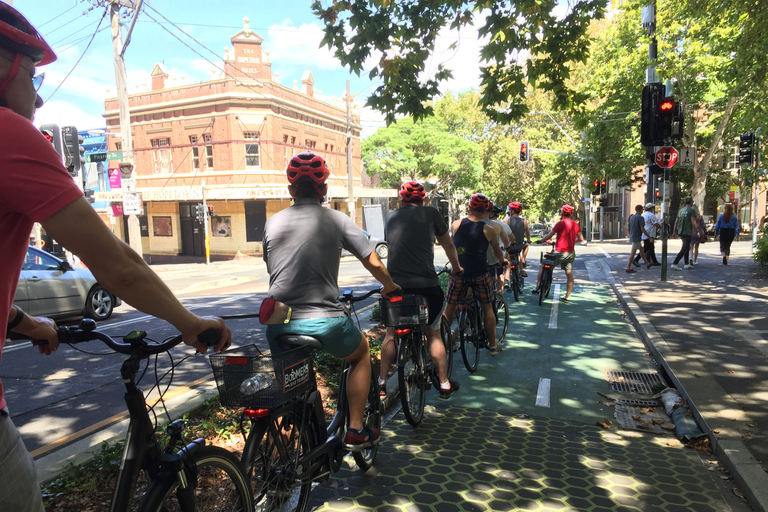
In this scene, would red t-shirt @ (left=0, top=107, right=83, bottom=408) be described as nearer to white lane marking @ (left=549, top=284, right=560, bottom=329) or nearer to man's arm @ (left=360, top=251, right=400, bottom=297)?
man's arm @ (left=360, top=251, right=400, bottom=297)

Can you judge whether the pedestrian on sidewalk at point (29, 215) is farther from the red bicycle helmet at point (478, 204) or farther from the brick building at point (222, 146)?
the brick building at point (222, 146)

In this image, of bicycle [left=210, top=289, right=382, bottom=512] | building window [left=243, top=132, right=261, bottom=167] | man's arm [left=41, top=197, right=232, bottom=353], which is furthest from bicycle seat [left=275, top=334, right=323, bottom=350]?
building window [left=243, top=132, right=261, bottom=167]

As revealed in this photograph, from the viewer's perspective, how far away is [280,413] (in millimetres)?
2797

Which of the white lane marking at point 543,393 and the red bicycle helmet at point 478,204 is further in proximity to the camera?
the red bicycle helmet at point 478,204

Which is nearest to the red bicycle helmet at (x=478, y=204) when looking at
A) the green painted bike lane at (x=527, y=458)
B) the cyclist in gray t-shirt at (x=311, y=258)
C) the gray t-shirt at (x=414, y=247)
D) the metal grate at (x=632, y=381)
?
the gray t-shirt at (x=414, y=247)

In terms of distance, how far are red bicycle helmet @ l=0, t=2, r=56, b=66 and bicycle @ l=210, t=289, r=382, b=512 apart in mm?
1390

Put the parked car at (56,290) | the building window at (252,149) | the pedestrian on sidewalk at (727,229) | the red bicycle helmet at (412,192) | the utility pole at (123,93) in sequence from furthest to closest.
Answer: the building window at (252,149), the pedestrian on sidewalk at (727,229), the utility pole at (123,93), the parked car at (56,290), the red bicycle helmet at (412,192)

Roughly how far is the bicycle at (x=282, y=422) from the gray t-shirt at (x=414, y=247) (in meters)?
1.81

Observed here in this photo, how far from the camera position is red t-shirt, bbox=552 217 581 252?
11.0m

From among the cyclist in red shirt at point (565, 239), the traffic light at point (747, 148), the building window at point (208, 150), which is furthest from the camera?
the building window at point (208, 150)

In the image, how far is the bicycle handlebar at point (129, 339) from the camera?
72.9 inches

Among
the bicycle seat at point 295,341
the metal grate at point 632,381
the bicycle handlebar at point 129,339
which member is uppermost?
the bicycle handlebar at point 129,339

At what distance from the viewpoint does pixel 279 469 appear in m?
2.85

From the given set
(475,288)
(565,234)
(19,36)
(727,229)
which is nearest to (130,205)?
(565,234)
